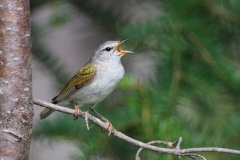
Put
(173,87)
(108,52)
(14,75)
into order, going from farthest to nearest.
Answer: (108,52) < (173,87) < (14,75)

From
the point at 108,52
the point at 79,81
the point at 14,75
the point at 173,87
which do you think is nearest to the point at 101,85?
the point at 79,81

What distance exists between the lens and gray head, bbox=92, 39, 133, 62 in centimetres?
340

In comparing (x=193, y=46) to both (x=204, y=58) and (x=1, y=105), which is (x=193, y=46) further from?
(x=1, y=105)

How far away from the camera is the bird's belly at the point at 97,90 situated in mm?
3098

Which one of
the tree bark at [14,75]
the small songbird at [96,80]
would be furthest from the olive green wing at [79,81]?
the tree bark at [14,75]

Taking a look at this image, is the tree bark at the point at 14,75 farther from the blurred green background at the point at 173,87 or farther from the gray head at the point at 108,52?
the gray head at the point at 108,52

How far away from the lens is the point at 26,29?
6.16 ft

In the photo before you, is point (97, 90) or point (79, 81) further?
point (79, 81)

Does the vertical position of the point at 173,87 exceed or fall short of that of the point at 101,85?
it falls short

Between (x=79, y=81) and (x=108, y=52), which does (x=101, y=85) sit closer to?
(x=79, y=81)

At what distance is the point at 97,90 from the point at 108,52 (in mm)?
396

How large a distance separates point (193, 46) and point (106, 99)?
1.92ft

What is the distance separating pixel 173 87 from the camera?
9.22ft

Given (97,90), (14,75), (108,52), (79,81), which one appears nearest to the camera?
(14,75)
